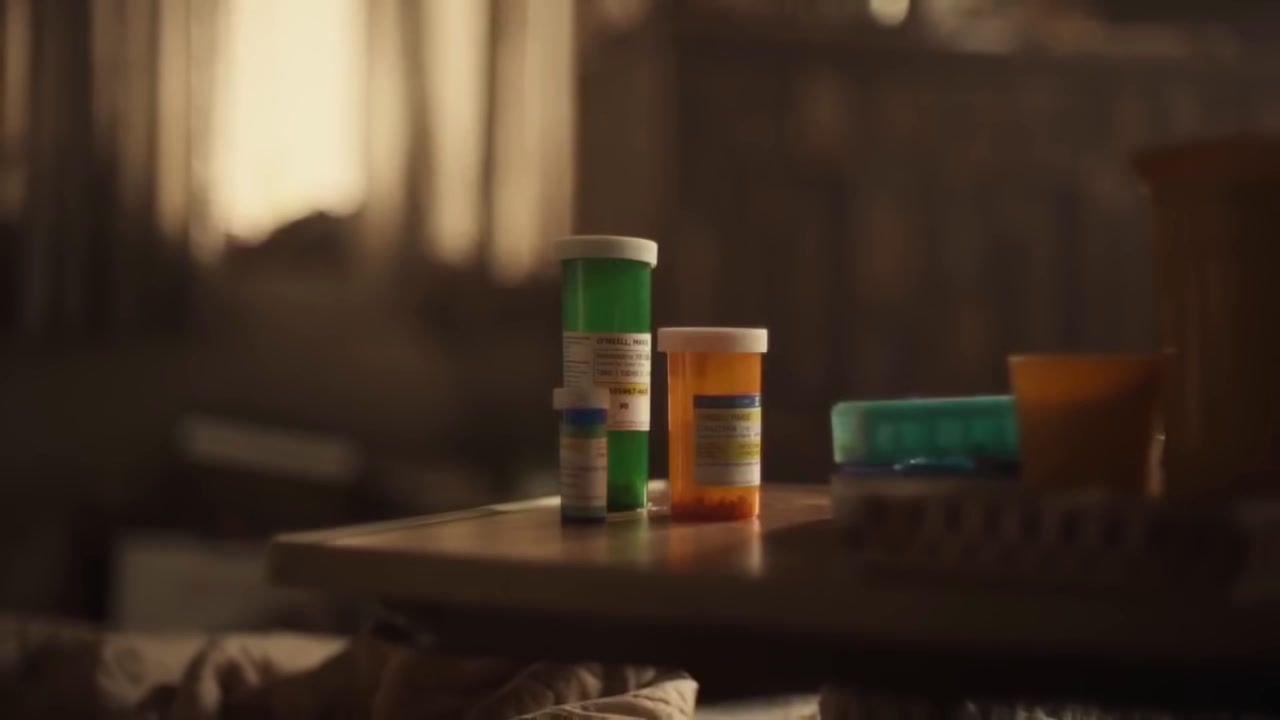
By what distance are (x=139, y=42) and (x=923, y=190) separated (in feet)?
4.31

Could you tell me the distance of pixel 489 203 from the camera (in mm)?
2145

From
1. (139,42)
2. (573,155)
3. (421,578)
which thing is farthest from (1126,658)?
(139,42)

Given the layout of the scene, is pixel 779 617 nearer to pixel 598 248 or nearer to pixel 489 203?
pixel 598 248

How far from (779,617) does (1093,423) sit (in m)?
0.24

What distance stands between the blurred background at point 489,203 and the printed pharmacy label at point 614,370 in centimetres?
118

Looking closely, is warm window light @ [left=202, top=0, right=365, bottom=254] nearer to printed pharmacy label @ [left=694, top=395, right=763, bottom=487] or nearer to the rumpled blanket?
the rumpled blanket

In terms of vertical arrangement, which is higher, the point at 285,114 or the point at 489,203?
the point at 285,114

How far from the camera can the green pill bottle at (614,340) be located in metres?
0.92

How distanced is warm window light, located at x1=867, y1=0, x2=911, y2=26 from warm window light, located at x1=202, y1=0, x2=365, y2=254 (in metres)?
0.84

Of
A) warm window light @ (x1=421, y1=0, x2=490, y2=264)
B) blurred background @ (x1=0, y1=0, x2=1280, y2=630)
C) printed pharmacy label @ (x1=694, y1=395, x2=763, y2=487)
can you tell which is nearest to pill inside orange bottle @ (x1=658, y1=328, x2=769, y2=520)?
printed pharmacy label @ (x1=694, y1=395, x2=763, y2=487)

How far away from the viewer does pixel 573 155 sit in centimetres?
215

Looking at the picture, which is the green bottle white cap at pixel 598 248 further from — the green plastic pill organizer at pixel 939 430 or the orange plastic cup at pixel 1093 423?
the orange plastic cup at pixel 1093 423

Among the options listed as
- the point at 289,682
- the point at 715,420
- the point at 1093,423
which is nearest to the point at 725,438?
the point at 715,420

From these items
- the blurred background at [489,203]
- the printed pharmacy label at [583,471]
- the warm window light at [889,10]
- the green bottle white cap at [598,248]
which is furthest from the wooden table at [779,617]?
the warm window light at [889,10]
